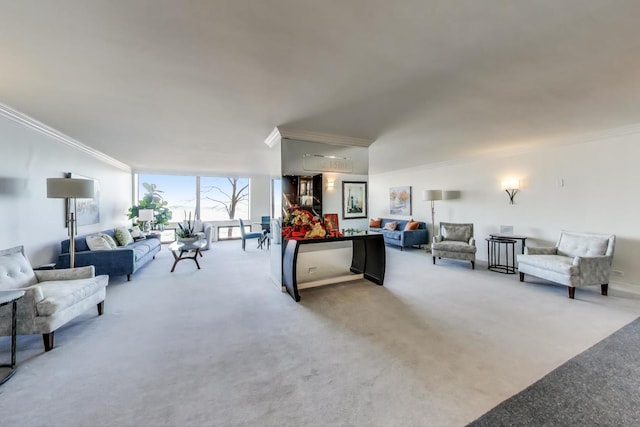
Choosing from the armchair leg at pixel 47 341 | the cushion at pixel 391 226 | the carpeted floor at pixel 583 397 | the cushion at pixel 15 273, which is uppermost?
the cushion at pixel 391 226

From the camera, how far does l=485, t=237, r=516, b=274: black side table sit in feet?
15.2

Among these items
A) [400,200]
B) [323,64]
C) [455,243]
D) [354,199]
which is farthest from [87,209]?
[400,200]

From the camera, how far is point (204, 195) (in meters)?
8.59

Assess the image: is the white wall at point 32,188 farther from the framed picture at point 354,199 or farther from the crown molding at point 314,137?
the framed picture at point 354,199

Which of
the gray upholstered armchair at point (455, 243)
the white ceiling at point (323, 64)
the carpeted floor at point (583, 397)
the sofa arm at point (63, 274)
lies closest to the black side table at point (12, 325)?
the sofa arm at point (63, 274)

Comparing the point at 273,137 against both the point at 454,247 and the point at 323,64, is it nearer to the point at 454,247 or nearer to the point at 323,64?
the point at 323,64

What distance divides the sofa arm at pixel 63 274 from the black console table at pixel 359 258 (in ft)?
7.48

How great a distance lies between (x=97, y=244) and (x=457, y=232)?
6.89 meters

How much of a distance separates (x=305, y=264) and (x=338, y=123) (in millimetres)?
2112

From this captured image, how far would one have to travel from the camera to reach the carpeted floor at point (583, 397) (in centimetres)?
147

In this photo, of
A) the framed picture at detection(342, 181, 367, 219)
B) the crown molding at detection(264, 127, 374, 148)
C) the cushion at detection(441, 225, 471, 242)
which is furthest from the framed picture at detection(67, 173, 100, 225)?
the cushion at detection(441, 225, 471, 242)

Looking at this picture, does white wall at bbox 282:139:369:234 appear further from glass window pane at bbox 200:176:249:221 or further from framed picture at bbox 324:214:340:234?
glass window pane at bbox 200:176:249:221

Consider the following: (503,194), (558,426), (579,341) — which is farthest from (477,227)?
(558,426)

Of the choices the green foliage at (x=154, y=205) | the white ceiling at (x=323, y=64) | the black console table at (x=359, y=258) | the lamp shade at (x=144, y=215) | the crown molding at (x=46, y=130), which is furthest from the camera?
the green foliage at (x=154, y=205)
